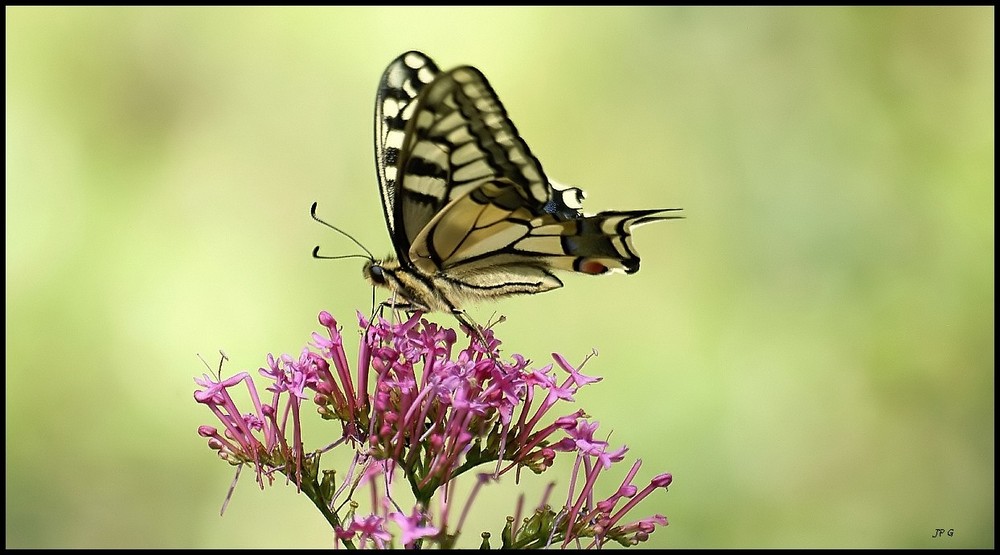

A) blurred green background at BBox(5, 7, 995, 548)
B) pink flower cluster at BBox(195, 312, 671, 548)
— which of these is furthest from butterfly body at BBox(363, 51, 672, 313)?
blurred green background at BBox(5, 7, 995, 548)

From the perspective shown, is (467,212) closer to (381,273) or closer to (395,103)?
(381,273)

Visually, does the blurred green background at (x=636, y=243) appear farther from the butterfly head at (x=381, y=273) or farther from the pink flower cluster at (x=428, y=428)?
the pink flower cluster at (x=428, y=428)

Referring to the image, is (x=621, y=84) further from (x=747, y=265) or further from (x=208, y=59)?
(x=208, y=59)
